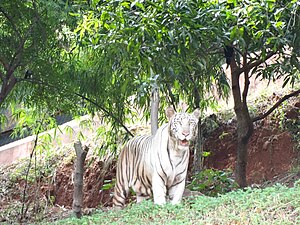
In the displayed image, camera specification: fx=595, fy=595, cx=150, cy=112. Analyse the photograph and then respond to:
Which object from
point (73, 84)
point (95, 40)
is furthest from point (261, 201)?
point (73, 84)

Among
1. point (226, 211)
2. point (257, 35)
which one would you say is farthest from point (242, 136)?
point (226, 211)

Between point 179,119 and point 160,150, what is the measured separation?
0.38 metres

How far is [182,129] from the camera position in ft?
18.0

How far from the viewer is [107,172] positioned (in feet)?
29.6

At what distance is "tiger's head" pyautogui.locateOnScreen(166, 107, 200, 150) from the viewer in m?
5.50

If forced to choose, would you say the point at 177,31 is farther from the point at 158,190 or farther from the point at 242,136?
the point at 242,136

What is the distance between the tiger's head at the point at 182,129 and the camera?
18.1 feet

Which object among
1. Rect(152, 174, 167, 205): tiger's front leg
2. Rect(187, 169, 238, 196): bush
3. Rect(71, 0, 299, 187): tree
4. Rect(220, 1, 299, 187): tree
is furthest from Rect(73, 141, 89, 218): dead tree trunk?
Rect(220, 1, 299, 187): tree

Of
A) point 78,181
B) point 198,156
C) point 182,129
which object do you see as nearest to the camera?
point 182,129

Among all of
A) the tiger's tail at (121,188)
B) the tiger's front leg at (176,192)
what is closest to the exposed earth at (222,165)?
the tiger's tail at (121,188)

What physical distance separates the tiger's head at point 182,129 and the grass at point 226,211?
0.55m

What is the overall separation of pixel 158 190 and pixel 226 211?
1.24 metres

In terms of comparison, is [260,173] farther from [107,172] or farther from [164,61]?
[164,61]

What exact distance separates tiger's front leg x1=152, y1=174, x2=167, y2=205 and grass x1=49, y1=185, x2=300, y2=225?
17 cm
